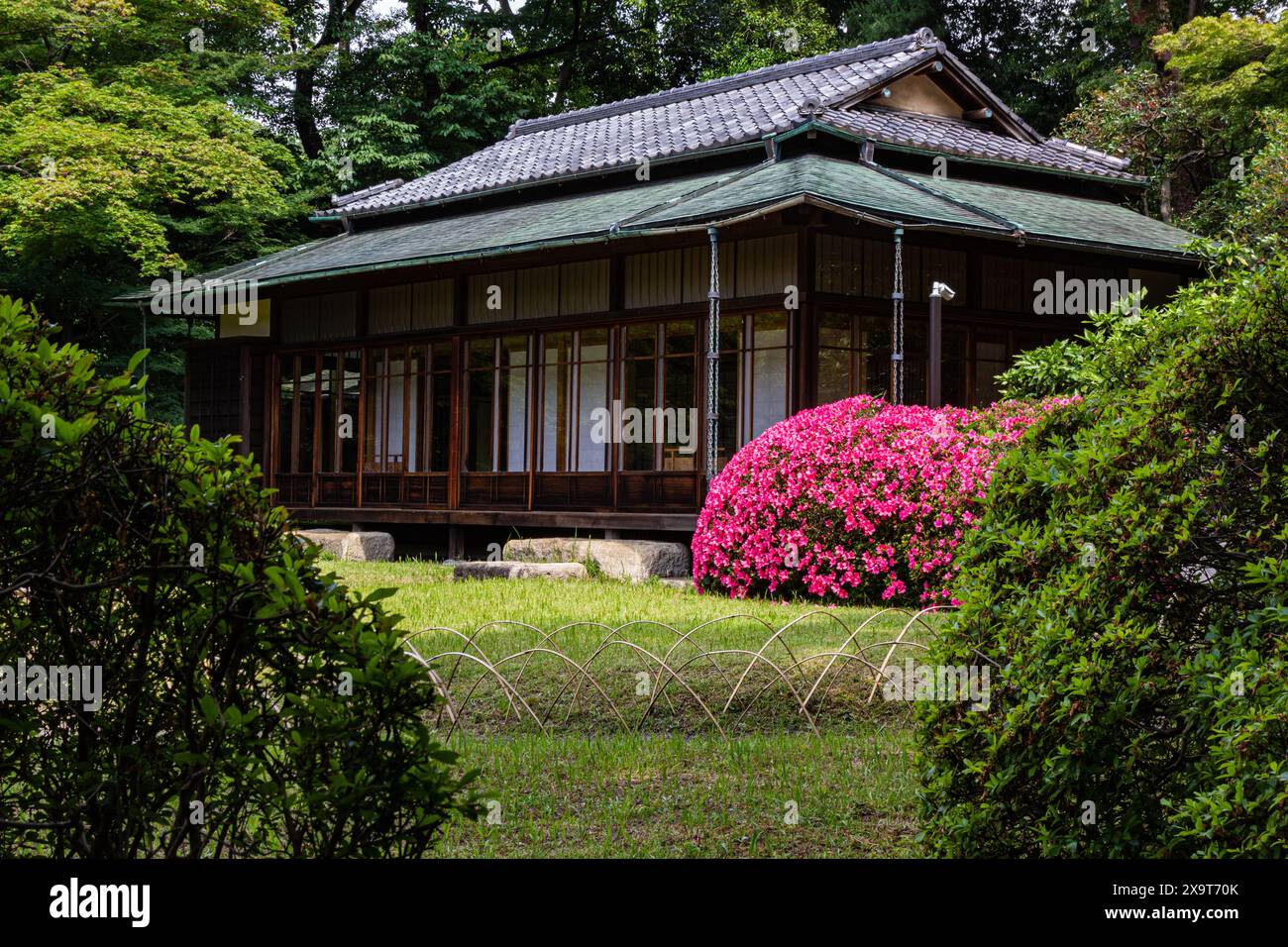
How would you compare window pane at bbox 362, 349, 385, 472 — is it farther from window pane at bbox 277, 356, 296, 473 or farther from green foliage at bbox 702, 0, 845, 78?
green foliage at bbox 702, 0, 845, 78

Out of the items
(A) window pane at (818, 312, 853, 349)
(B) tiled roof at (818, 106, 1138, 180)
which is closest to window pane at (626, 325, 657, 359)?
(A) window pane at (818, 312, 853, 349)

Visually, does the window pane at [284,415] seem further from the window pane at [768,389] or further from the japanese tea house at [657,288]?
the window pane at [768,389]

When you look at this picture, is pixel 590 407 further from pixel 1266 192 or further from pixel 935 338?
pixel 1266 192

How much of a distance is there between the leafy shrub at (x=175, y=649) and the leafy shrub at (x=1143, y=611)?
1747 mm

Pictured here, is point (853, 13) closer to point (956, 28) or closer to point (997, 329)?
point (956, 28)

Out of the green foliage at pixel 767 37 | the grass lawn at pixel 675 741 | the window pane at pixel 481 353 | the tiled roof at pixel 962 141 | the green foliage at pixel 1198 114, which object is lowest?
the grass lawn at pixel 675 741

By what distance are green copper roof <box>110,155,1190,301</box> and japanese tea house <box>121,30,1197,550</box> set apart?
6 cm

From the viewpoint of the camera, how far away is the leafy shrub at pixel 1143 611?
3789 mm

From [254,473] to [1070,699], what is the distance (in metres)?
Answer: 2.31

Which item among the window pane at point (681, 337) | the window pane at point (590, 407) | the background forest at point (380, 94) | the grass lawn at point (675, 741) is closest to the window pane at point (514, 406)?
the window pane at point (590, 407)

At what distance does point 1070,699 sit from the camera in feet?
12.7

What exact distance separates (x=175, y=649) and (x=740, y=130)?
16.4m
